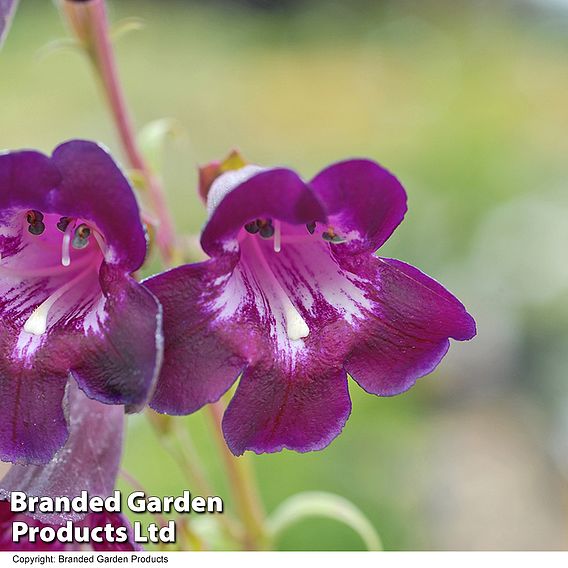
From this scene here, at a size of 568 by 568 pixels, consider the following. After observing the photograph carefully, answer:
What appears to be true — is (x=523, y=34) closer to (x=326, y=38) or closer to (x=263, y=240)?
(x=326, y=38)

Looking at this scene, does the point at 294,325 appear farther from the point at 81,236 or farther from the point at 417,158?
the point at 417,158

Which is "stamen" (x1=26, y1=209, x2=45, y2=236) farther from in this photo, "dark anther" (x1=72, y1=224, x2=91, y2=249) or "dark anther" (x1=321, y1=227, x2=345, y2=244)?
"dark anther" (x1=321, y1=227, x2=345, y2=244)

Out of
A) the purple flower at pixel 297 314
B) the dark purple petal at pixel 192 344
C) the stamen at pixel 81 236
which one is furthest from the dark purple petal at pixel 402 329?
the stamen at pixel 81 236

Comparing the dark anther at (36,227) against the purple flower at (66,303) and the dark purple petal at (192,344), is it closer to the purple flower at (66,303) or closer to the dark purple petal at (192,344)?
the purple flower at (66,303)

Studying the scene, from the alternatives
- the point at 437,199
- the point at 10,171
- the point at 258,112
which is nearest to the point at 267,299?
the point at 10,171

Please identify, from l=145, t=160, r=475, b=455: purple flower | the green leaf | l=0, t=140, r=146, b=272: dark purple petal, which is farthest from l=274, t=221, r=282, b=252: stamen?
the green leaf

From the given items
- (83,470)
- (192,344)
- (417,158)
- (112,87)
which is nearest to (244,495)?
(83,470)

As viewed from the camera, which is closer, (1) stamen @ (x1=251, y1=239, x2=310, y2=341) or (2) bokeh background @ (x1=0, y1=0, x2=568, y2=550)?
(1) stamen @ (x1=251, y1=239, x2=310, y2=341)
